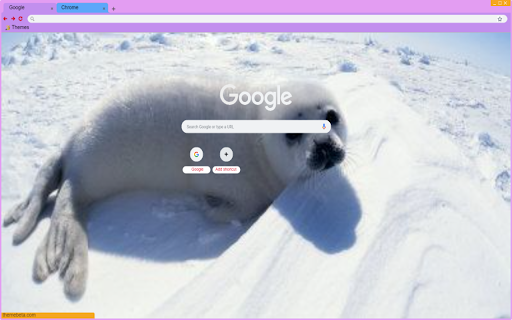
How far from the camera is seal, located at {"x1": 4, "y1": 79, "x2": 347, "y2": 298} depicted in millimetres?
3170

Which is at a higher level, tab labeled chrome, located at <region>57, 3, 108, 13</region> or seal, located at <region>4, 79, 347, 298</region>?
tab labeled chrome, located at <region>57, 3, 108, 13</region>

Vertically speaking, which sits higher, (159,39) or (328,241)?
(159,39)

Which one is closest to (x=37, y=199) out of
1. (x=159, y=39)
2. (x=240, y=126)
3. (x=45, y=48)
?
(x=240, y=126)

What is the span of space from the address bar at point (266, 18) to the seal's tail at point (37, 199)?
898 mm

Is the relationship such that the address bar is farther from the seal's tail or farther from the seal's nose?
the seal's nose

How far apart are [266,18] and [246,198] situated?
1.21 m

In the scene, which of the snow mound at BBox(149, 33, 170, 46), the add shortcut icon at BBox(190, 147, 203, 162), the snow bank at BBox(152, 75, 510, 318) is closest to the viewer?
the snow bank at BBox(152, 75, 510, 318)

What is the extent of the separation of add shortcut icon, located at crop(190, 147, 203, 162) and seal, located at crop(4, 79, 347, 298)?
3cm

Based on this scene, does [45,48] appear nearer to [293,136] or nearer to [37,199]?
[37,199]

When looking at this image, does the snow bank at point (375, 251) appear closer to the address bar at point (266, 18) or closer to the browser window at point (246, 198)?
the browser window at point (246, 198)

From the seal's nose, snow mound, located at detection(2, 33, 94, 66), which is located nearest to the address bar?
the seal's nose

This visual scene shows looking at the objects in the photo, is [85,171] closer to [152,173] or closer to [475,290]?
[152,173]

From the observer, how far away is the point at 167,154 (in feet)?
10.9

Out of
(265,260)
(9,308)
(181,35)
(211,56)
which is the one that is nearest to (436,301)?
(265,260)
